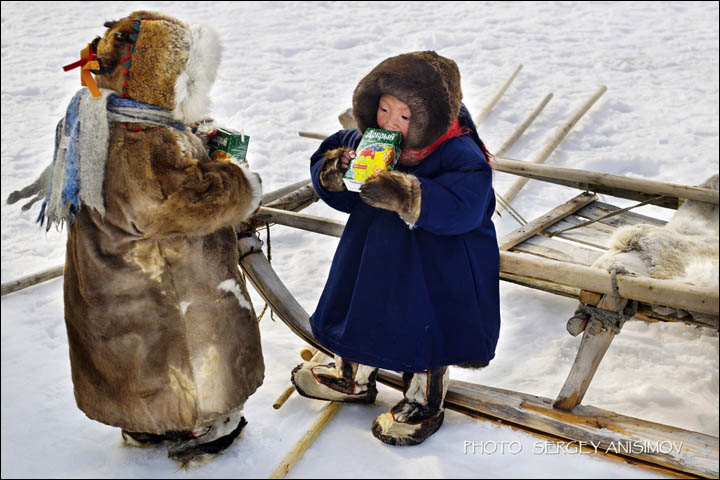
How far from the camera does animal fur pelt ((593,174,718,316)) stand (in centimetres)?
189

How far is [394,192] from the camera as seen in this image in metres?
1.62

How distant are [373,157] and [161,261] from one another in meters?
0.57

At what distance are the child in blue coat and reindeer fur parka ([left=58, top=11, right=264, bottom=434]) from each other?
29 cm

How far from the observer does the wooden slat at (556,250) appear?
258 centimetres

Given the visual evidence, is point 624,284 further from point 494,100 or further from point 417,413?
point 494,100

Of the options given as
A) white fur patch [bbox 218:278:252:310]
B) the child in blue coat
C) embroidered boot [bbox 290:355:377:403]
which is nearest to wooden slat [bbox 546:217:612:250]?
the child in blue coat

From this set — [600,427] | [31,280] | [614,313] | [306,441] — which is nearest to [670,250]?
[614,313]

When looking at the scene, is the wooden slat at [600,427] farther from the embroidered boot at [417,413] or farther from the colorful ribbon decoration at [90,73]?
the colorful ribbon decoration at [90,73]

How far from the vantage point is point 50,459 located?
1.84 m

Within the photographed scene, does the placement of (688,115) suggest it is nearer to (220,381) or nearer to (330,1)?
(330,1)

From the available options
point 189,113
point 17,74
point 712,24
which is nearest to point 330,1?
point 17,74

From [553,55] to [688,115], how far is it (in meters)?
1.30

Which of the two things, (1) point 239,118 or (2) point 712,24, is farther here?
(2) point 712,24

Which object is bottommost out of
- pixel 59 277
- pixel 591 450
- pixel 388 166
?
pixel 59 277
